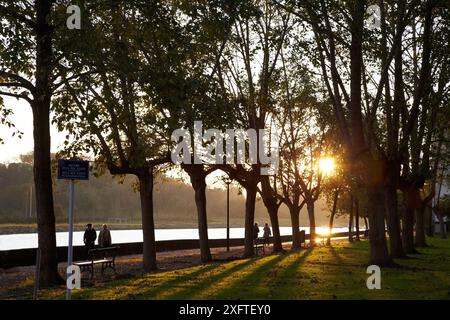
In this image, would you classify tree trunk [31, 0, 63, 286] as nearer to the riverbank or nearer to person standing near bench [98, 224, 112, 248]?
the riverbank

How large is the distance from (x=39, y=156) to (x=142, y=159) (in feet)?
9.68

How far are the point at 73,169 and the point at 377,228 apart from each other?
33.6 ft

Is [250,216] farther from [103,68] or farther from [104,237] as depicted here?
[103,68]

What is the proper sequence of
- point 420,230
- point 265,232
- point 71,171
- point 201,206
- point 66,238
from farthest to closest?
point 66,238, point 265,232, point 420,230, point 201,206, point 71,171

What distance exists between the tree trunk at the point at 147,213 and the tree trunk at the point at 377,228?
8397 millimetres

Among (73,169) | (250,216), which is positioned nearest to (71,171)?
(73,169)

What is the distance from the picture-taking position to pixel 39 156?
16.3 metres

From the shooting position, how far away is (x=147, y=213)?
22.9 meters

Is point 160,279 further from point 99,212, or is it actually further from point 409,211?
point 99,212

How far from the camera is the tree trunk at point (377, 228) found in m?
18.0

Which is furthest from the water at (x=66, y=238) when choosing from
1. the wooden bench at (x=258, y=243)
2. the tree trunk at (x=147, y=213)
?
the tree trunk at (x=147, y=213)

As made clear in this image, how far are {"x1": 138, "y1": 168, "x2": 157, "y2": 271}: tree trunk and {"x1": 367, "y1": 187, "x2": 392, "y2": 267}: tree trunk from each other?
27.5 feet

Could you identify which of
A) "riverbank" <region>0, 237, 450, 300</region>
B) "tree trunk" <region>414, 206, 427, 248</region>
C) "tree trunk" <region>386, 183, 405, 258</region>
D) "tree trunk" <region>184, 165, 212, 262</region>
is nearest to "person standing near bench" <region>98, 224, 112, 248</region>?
→ "tree trunk" <region>184, 165, 212, 262</region>
